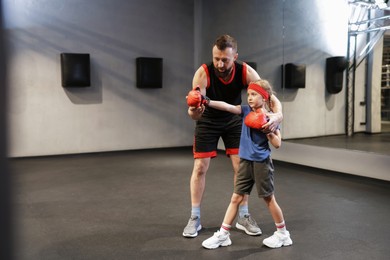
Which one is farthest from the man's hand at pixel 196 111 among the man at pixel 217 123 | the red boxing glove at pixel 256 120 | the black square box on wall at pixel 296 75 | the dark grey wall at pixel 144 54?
the black square box on wall at pixel 296 75

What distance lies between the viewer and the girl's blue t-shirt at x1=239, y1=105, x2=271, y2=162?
88.0 inches

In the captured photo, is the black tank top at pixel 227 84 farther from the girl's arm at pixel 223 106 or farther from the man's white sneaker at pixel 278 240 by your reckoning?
the man's white sneaker at pixel 278 240

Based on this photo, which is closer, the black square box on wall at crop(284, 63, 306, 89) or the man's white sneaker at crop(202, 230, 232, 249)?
the man's white sneaker at crop(202, 230, 232, 249)

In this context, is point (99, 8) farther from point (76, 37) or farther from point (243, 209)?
point (243, 209)

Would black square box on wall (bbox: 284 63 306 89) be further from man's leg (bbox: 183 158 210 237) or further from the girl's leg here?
the girl's leg

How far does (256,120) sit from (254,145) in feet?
0.60

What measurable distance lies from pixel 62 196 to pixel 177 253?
171 centimetres

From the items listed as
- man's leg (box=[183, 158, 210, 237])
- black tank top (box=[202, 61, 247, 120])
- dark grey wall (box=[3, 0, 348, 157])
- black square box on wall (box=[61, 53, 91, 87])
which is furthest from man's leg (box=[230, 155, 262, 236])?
black square box on wall (box=[61, 53, 91, 87])

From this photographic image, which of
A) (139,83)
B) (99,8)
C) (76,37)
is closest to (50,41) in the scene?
(76,37)

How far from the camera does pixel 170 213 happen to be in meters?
3.02

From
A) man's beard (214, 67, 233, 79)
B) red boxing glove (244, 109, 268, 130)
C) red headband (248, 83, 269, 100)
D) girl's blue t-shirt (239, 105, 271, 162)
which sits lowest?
girl's blue t-shirt (239, 105, 271, 162)

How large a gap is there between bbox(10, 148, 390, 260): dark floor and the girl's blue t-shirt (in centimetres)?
55

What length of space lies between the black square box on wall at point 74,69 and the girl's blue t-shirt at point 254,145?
4083mm

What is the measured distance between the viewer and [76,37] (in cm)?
589
